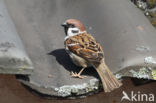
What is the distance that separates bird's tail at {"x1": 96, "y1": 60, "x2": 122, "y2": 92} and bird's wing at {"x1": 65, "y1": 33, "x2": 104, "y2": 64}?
0.09 m

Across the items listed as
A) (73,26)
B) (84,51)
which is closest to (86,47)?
(84,51)

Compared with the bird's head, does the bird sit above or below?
below

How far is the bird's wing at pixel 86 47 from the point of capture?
8.86 ft

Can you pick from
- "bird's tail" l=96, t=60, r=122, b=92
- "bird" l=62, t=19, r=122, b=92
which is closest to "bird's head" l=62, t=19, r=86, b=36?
"bird" l=62, t=19, r=122, b=92

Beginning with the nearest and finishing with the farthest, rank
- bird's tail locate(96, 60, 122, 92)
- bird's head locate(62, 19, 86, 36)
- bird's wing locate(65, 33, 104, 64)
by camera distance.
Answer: bird's tail locate(96, 60, 122, 92)
bird's wing locate(65, 33, 104, 64)
bird's head locate(62, 19, 86, 36)

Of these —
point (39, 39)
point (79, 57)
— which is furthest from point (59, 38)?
point (79, 57)

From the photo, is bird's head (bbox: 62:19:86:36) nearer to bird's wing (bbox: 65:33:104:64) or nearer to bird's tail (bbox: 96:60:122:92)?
bird's wing (bbox: 65:33:104:64)

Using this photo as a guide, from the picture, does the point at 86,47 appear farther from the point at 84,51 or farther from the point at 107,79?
the point at 107,79

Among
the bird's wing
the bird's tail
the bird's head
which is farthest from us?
the bird's head

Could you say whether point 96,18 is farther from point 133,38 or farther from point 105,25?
point 133,38

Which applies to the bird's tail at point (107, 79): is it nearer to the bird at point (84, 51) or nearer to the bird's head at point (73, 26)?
the bird at point (84, 51)

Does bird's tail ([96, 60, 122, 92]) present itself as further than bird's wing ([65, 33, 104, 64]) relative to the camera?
No

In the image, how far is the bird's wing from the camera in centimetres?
270

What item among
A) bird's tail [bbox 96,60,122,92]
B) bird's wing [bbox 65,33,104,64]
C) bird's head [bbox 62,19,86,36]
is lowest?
bird's tail [bbox 96,60,122,92]
